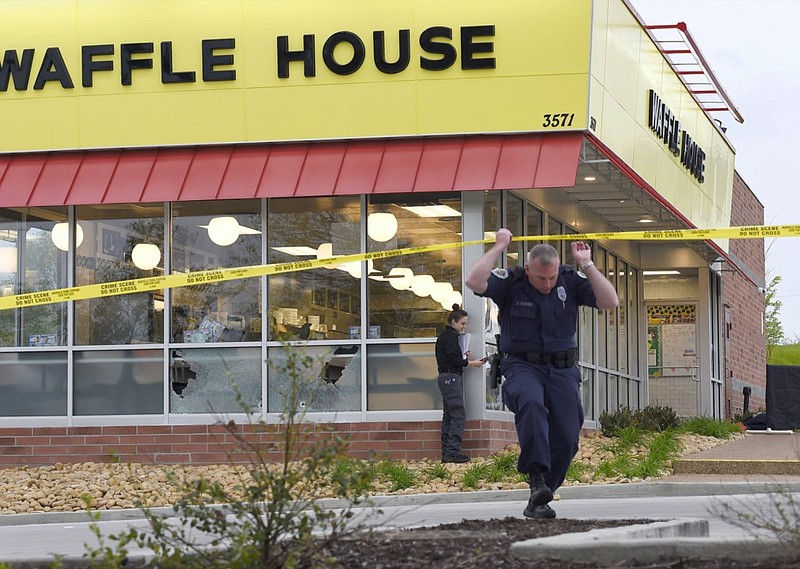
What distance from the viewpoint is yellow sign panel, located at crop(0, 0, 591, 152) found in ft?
53.7

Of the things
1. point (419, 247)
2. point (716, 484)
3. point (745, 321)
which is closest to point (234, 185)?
point (419, 247)

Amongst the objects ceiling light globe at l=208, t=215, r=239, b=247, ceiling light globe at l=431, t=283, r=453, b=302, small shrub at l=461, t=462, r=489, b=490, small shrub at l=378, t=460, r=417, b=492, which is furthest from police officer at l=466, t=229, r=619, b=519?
ceiling light globe at l=208, t=215, r=239, b=247

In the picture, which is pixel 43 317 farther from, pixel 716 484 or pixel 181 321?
pixel 716 484

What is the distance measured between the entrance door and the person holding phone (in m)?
11.6

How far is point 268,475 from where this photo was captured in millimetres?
6020

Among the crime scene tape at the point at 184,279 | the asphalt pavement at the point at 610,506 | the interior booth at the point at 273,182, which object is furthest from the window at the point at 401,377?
the asphalt pavement at the point at 610,506

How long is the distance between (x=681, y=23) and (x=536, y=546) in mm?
14792

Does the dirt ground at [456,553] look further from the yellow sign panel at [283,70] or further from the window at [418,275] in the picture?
the yellow sign panel at [283,70]

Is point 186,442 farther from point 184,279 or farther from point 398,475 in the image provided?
point 398,475

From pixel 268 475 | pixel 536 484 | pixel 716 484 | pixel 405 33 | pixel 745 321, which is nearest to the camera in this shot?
pixel 268 475

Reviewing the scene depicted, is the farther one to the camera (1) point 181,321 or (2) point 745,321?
(2) point 745,321

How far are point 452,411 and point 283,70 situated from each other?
4702 millimetres

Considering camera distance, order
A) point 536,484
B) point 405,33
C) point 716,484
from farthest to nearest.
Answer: point 405,33, point 716,484, point 536,484

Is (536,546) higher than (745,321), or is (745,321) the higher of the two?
(745,321)
